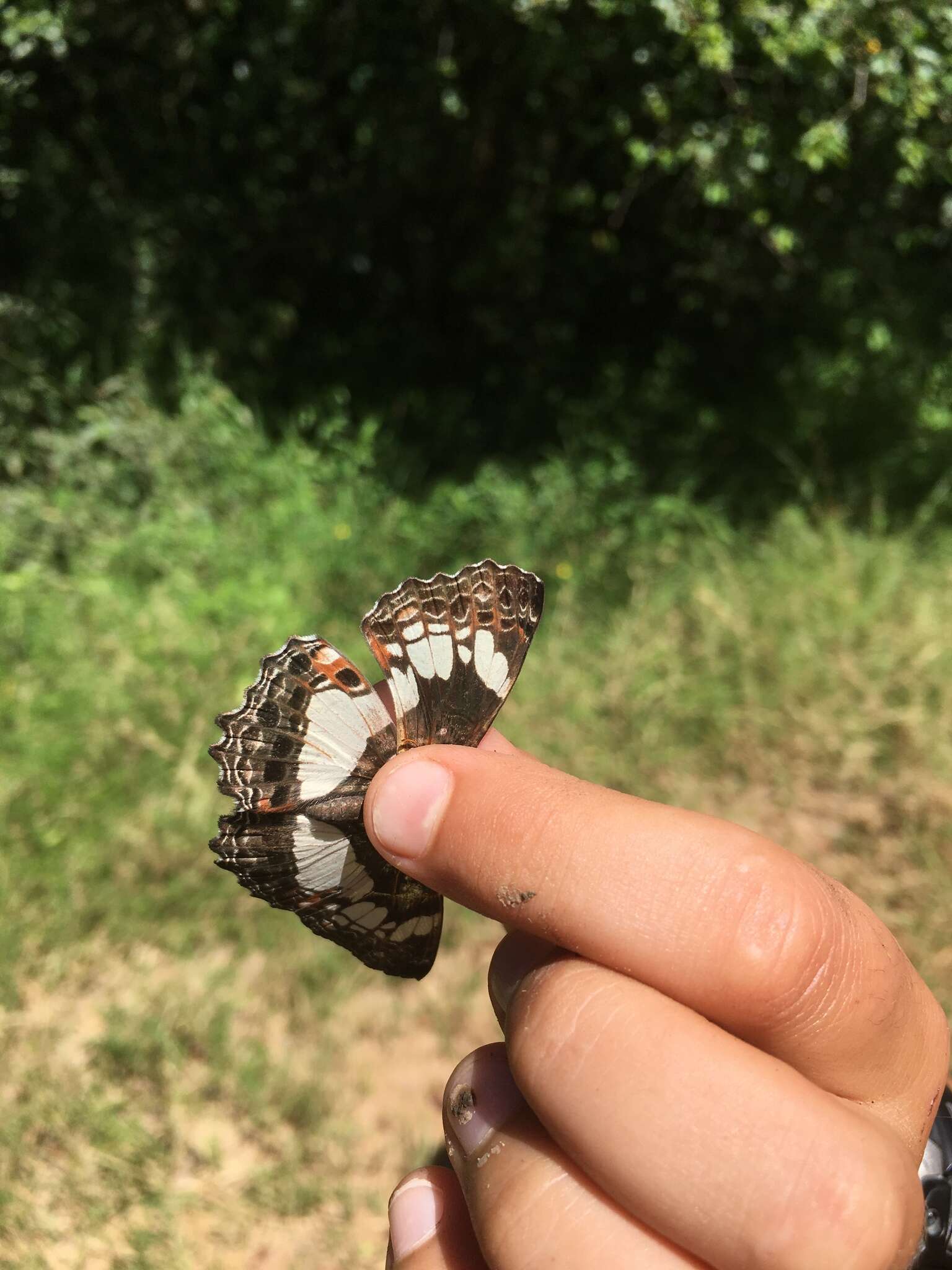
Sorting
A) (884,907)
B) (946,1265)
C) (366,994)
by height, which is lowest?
(366,994)

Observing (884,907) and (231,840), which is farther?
(884,907)

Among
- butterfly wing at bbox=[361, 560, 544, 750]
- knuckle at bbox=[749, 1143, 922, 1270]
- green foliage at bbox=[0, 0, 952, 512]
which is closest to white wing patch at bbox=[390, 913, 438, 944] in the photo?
butterfly wing at bbox=[361, 560, 544, 750]

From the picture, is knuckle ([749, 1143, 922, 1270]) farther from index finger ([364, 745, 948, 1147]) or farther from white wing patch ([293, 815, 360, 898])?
white wing patch ([293, 815, 360, 898])

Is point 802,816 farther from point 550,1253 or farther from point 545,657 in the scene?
point 550,1253

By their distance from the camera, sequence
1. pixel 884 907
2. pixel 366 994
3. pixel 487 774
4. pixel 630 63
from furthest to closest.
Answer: pixel 630 63 → pixel 884 907 → pixel 366 994 → pixel 487 774

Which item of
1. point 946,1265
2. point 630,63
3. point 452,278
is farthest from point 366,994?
point 452,278

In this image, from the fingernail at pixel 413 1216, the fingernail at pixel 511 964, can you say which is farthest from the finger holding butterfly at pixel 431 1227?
the fingernail at pixel 511 964

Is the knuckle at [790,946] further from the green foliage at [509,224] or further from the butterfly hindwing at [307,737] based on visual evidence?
the green foliage at [509,224]

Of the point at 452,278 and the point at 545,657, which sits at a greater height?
the point at 452,278
